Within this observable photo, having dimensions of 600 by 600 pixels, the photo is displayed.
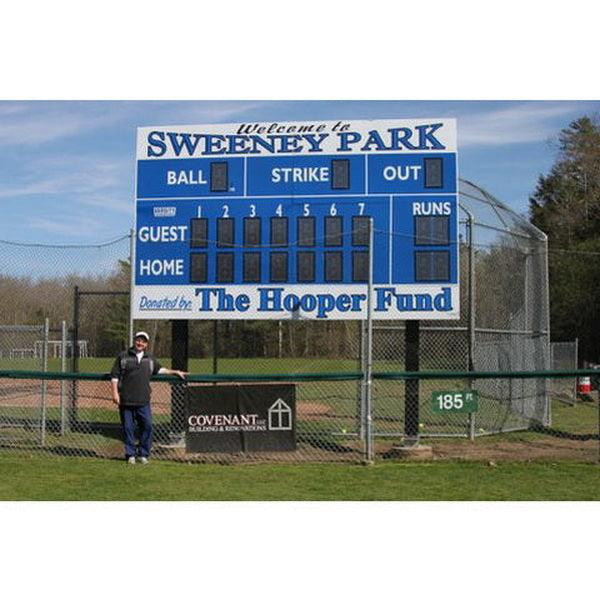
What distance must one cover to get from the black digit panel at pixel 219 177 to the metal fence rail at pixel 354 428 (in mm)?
3090

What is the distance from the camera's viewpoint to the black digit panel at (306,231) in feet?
37.1

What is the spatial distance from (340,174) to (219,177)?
1888 millimetres

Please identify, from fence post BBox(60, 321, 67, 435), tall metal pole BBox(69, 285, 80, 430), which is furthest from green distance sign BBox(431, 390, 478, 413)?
tall metal pole BBox(69, 285, 80, 430)

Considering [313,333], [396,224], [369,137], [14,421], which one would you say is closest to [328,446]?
[396,224]

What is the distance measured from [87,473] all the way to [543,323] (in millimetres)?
9536

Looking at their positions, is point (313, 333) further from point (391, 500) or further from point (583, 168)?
point (583, 168)

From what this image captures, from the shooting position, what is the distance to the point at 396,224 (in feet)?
36.8

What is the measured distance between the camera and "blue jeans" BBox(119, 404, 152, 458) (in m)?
9.94

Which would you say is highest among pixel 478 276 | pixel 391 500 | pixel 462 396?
pixel 478 276

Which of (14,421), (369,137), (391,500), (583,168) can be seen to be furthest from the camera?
(583,168)

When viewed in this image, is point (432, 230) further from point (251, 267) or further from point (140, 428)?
point (140, 428)

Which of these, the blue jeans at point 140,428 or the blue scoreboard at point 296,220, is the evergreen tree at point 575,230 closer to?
the blue scoreboard at point 296,220

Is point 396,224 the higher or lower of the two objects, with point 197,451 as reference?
higher

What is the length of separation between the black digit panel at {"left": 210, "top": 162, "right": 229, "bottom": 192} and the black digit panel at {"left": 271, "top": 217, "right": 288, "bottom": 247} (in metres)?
0.93
